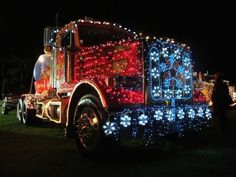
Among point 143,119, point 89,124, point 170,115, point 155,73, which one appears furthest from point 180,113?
point 89,124

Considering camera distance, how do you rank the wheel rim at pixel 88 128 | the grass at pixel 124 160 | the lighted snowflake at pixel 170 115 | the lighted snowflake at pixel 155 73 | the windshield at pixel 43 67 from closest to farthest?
1. the grass at pixel 124 160
2. the wheel rim at pixel 88 128
3. the lighted snowflake at pixel 170 115
4. the lighted snowflake at pixel 155 73
5. the windshield at pixel 43 67

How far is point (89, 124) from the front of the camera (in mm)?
7391

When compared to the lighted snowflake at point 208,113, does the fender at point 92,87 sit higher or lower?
higher

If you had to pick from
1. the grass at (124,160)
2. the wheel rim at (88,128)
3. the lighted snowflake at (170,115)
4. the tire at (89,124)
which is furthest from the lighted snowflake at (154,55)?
the grass at (124,160)

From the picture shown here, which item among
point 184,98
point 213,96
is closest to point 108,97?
point 184,98

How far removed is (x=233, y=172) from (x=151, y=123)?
5.73 ft

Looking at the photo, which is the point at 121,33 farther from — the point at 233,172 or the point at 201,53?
the point at 201,53

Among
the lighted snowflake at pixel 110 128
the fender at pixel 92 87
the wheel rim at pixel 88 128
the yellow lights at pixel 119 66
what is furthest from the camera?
the yellow lights at pixel 119 66

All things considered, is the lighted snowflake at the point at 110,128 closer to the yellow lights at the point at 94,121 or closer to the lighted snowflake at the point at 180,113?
the yellow lights at the point at 94,121

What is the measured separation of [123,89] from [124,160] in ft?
4.30

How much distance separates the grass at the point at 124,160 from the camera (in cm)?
621

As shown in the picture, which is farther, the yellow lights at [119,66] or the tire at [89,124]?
the yellow lights at [119,66]

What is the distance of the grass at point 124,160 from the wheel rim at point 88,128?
0.32 m

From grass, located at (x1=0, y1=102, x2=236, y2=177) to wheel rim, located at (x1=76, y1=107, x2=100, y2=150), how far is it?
32 centimetres
